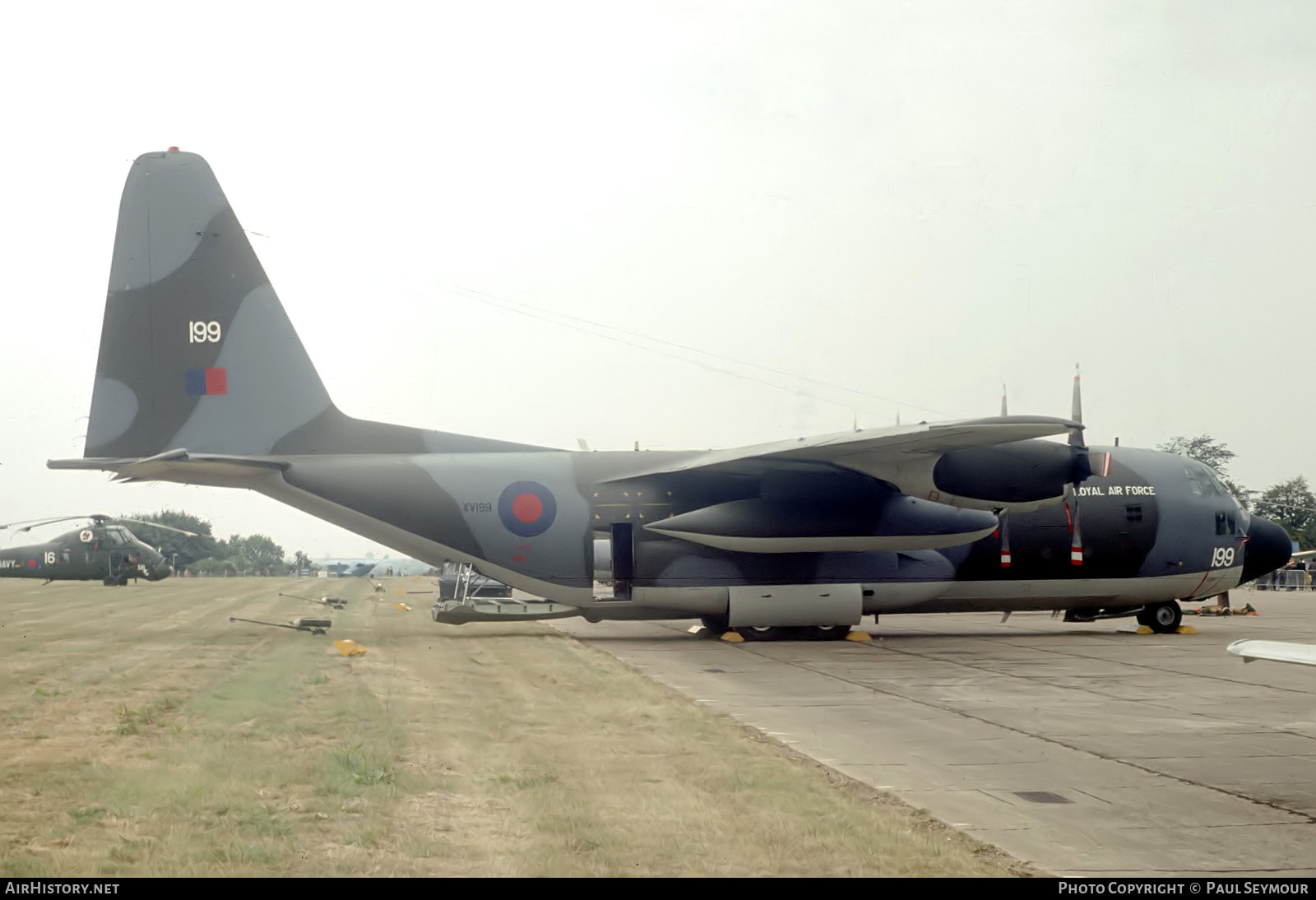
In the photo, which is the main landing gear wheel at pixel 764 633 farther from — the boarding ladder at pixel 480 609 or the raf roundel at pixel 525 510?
the raf roundel at pixel 525 510

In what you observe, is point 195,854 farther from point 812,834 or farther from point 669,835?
point 812,834

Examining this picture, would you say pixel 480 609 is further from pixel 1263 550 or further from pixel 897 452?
pixel 1263 550

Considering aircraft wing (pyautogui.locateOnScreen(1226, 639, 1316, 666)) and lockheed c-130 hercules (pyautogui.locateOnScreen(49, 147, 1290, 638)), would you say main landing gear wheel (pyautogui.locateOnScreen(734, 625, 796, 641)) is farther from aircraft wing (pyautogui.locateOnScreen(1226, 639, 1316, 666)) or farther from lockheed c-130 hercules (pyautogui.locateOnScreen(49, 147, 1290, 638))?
aircraft wing (pyautogui.locateOnScreen(1226, 639, 1316, 666))

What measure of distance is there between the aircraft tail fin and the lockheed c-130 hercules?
31 mm

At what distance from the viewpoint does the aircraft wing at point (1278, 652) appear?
20.1ft

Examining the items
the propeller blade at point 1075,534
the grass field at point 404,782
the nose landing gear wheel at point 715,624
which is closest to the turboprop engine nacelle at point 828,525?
the propeller blade at point 1075,534

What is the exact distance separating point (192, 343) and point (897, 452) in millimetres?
12115

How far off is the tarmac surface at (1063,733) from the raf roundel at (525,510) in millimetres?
2398

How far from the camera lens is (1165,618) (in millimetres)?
21781

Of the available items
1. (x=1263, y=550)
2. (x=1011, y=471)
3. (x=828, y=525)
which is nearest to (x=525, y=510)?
(x=828, y=525)

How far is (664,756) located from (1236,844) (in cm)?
407

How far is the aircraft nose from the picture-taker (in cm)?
2172

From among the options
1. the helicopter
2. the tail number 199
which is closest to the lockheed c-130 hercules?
the tail number 199

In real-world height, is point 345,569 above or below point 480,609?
below
